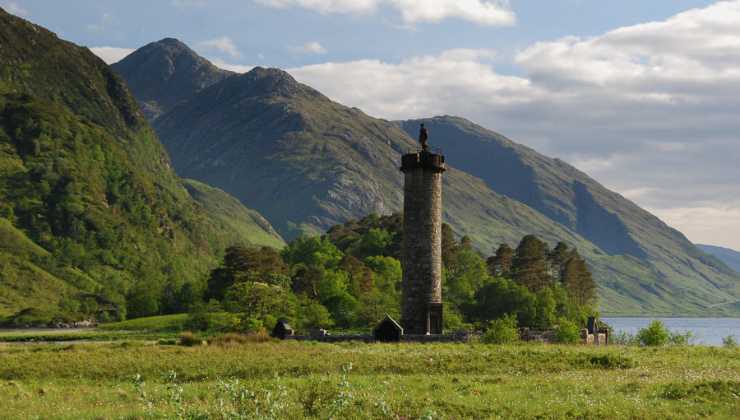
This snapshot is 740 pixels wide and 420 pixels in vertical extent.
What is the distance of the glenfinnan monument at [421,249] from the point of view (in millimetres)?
71188

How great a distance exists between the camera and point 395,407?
26531 mm

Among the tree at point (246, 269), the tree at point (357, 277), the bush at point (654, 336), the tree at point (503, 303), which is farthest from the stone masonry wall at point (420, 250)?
the tree at point (246, 269)

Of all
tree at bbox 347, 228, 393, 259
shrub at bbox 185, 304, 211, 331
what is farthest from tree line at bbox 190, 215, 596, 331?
shrub at bbox 185, 304, 211, 331

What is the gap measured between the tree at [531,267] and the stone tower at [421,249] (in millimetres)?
63081

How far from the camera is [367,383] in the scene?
111 ft

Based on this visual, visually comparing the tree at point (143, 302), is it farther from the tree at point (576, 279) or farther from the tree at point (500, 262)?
the tree at point (576, 279)

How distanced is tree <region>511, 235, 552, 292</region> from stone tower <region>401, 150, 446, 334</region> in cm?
6308

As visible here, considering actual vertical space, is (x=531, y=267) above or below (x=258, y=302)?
above

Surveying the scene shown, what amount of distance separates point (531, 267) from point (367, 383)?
4080 inches

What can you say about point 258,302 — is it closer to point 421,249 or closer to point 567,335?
point 421,249

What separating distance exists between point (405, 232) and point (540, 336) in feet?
57.1

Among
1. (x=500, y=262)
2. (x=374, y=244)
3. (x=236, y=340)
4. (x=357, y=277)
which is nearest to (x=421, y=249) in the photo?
(x=236, y=340)

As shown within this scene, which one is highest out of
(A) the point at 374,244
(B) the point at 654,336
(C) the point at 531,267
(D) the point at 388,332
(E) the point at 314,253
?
(A) the point at 374,244

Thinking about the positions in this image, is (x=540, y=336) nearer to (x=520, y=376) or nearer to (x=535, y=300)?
(x=535, y=300)
